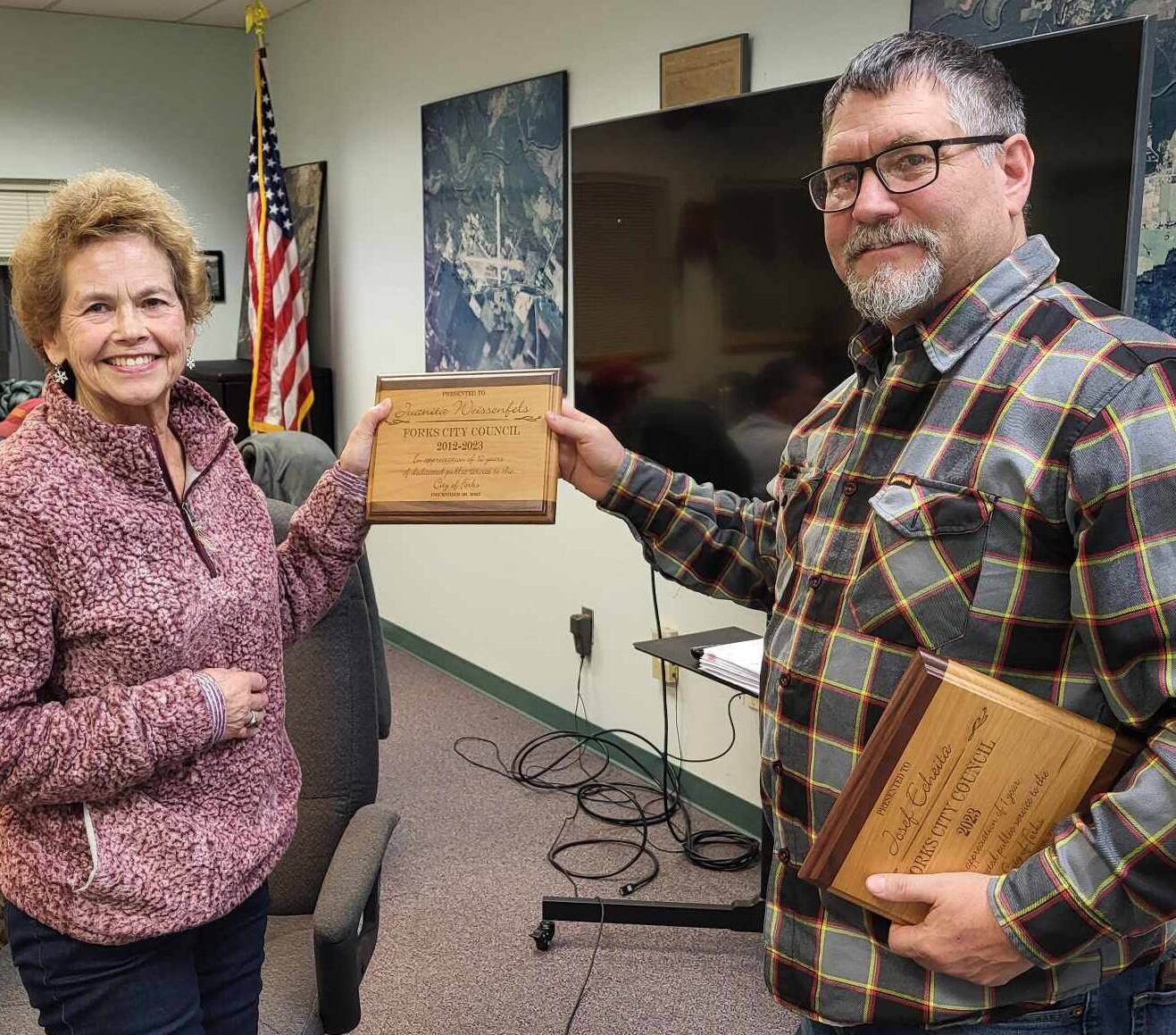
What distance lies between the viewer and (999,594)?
0.99 m

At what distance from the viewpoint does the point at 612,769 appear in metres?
3.47

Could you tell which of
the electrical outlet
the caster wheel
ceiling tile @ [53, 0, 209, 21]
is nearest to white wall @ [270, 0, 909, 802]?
the electrical outlet

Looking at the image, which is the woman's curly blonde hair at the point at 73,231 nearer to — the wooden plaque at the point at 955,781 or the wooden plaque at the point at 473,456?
the wooden plaque at the point at 473,456

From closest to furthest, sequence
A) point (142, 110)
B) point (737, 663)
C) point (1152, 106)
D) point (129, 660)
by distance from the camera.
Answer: point (129, 660) → point (1152, 106) → point (737, 663) → point (142, 110)

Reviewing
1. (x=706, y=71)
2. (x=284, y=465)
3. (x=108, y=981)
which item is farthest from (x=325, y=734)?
(x=706, y=71)

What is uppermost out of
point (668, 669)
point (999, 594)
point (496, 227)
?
point (496, 227)

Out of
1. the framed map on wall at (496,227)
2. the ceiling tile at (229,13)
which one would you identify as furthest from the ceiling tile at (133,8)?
the framed map on wall at (496,227)

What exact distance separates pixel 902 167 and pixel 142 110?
16.6 ft

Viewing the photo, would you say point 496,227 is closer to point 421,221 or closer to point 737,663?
point 421,221

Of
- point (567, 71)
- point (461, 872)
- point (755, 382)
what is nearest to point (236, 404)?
point (567, 71)

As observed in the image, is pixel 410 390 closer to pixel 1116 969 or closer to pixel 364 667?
pixel 364 667

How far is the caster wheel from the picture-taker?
2.53 metres

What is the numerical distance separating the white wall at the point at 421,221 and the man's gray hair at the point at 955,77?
1.03 metres

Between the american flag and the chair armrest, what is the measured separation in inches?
129
